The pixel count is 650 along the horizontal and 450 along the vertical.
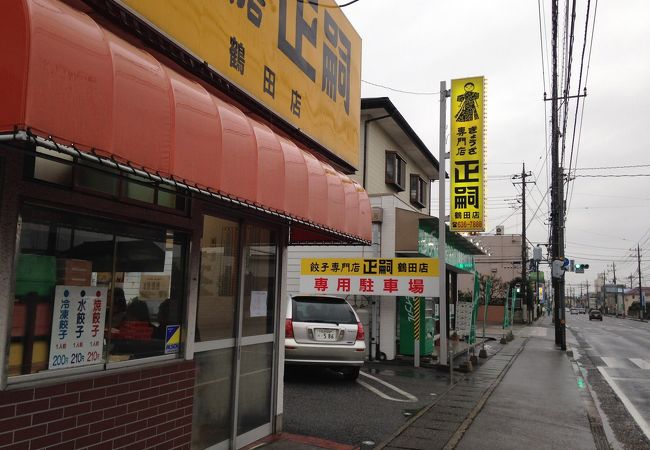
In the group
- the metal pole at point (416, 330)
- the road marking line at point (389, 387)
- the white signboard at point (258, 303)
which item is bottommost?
the road marking line at point (389, 387)

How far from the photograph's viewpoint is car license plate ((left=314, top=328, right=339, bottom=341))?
9898mm

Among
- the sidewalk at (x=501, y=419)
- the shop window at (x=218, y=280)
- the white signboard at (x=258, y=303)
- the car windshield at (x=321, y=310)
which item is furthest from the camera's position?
the car windshield at (x=321, y=310)

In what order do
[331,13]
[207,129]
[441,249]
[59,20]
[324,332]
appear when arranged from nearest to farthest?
1. [59,20]
2. [207,129]
3. [331,13]
4. [324,332]
5. [441,249]

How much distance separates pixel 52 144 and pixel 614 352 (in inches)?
869

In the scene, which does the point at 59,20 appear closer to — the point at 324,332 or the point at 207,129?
the point at 207,129

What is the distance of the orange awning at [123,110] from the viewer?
257 centimetres

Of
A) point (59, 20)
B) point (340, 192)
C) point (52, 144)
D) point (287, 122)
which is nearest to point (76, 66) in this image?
point (59, 20)

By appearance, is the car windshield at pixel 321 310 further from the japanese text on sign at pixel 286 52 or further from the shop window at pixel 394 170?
the shop window at pixel 394 170

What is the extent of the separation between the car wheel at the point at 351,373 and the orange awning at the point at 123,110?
6177mm

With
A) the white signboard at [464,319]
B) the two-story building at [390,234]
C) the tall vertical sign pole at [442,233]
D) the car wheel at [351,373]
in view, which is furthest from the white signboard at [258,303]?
the white signboard at [464,319]

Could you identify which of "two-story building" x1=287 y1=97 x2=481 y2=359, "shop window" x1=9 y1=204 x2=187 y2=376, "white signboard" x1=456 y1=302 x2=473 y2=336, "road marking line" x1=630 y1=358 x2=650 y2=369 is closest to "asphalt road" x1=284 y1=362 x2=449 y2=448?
"two-story building" x1=287 y1=97 x2=481 y2=359

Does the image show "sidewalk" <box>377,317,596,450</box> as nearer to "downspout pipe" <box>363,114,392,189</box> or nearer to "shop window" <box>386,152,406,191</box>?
"downspout pipe" <box>363,114,392,189</box>

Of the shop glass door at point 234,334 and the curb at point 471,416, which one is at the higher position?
the shop glass door at point 234,334

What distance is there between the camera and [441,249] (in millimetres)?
12953
